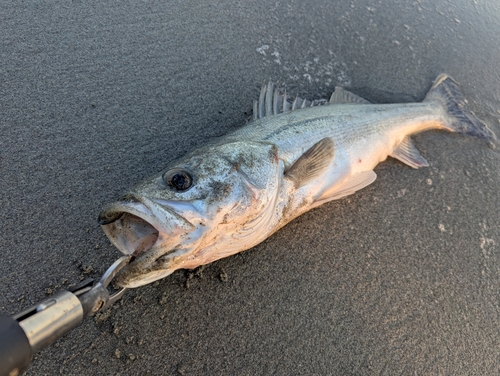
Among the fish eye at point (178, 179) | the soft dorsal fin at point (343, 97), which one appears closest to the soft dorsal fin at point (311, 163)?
the fish eye at point (178, 179)

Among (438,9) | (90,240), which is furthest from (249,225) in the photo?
(438,9)

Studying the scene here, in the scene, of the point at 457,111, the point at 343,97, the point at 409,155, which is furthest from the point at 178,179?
the point at 457,111

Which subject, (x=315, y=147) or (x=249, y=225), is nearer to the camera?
(x=249, y=225)

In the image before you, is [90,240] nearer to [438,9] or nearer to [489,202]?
[489,202]

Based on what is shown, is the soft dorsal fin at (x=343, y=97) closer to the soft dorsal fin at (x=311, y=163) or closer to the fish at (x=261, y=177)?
the fish at (x=261, y=177)

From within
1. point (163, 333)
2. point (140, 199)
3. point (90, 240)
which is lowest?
point (163, 333)

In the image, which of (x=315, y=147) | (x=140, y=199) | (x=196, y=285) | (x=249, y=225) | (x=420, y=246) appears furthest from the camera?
(x=420, y=246)

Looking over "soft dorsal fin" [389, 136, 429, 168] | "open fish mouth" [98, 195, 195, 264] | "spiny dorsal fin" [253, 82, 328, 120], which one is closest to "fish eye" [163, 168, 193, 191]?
"open fish mouth" [98, 195, 195, 264]
